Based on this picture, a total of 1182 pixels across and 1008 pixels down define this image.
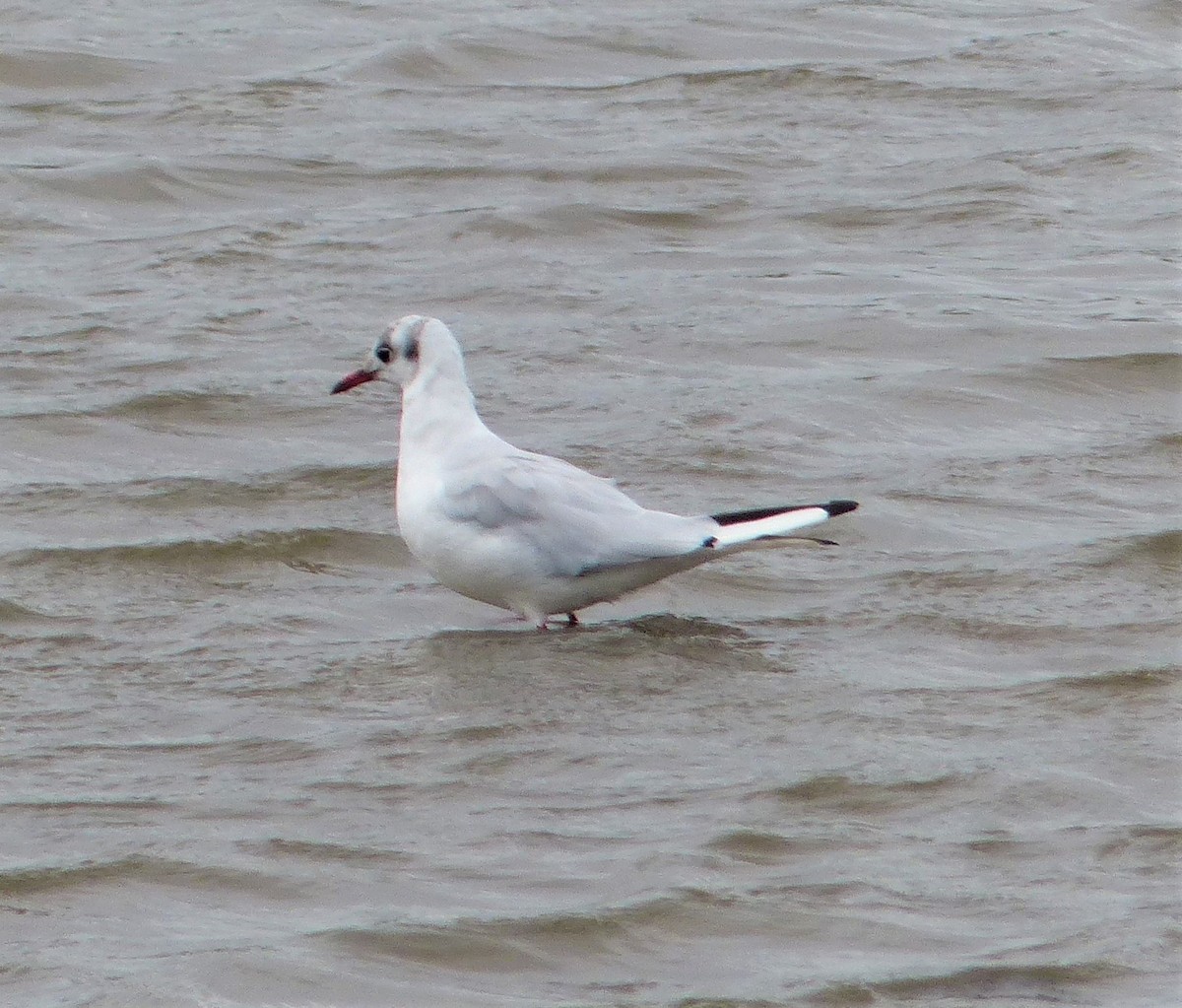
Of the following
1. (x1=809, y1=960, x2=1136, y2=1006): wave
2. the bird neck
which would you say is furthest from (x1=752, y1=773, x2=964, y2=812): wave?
the bird neck

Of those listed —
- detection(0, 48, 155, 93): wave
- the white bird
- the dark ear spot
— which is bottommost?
the white bird

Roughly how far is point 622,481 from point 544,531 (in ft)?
4.28

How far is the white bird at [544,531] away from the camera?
22.0ft

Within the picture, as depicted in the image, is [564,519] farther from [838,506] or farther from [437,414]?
[838,506]

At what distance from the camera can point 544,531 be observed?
22.1 feet

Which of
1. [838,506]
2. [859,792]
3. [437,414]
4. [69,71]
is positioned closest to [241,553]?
[437,414]

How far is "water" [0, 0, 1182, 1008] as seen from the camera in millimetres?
5051

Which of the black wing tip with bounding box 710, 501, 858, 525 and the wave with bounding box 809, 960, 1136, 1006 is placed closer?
the wave with bounding box 809, 960, 1136, 1006

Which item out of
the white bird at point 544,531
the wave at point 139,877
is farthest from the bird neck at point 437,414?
the wave at point 139,877

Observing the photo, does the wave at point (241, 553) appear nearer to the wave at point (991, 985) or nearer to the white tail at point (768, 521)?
the white tail at point (768, 521)

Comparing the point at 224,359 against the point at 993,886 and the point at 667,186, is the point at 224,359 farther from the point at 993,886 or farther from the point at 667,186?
the point at 993,886

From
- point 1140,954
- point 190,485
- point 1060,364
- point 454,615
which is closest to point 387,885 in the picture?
point 1140,954

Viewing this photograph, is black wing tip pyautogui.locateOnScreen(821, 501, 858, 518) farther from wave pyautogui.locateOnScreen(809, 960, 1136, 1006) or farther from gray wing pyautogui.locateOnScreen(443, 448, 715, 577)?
wave pyautogui.locateOnScreen(809, 960, 1136, 1006)

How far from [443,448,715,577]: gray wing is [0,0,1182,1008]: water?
10.7 inches
